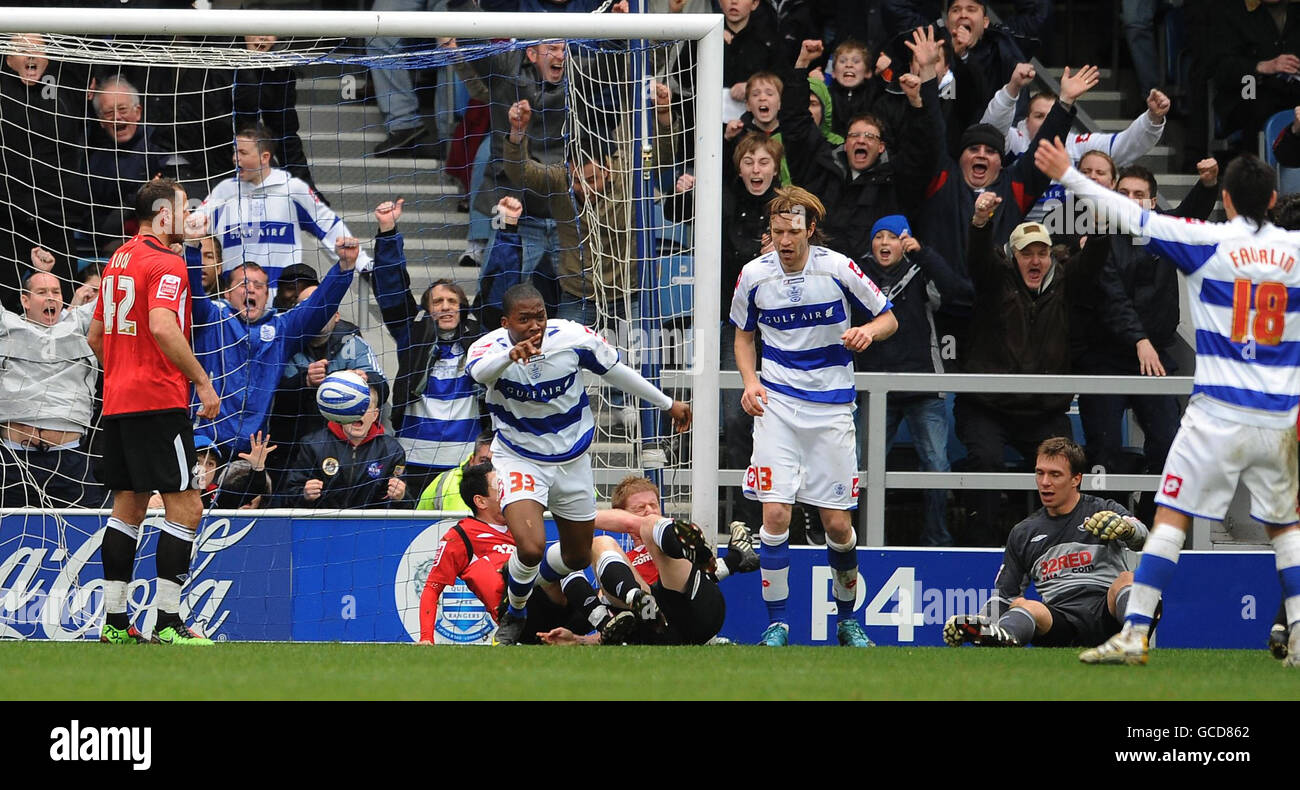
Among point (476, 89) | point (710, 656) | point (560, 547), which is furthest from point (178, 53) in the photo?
point (710, 656)

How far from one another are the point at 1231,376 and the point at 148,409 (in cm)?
475

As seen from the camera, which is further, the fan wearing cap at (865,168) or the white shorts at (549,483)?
the fan wearing cap at (865,168)

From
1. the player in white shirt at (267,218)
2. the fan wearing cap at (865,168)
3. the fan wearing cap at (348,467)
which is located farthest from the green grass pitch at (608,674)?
the fan wearing cap at (865,168)

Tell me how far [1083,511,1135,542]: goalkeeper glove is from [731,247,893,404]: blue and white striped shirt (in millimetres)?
1387

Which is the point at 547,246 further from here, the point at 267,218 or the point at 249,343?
the point at 249,343

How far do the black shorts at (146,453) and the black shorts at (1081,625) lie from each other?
172 inches

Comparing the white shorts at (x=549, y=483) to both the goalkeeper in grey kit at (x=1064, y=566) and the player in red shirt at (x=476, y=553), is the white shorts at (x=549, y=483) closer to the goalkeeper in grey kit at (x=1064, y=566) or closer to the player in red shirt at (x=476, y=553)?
the player in red shirt at (x=476, y=553)

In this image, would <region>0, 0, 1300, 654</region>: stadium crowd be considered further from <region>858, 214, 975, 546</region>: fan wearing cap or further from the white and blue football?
the white and blue football

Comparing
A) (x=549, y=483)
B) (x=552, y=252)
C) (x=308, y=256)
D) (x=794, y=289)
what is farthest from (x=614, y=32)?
(x=308, y=256)

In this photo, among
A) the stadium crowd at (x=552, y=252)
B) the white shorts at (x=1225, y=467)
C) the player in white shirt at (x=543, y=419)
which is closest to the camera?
the white shorts at (x=1225, y=467)

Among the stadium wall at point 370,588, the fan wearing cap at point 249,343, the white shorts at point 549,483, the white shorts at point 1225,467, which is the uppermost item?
the fan wearing cap at point 249,343

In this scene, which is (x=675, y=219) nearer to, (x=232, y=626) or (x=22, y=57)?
(x=232, y=626)

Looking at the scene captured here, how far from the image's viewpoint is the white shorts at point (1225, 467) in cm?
641

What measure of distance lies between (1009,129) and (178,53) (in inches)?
225
